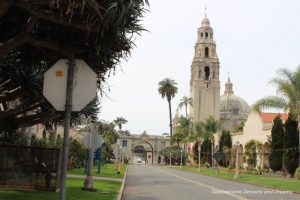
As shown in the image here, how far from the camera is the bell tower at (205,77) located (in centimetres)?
11500

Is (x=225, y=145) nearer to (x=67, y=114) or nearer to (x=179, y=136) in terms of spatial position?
(x=179, y=136)

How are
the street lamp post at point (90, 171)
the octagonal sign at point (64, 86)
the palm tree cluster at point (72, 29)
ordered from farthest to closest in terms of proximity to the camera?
the street lamp post at point (90, 171)
the palm tree cluster at point (72, 29)
the octagonal sign at point (64, 86)

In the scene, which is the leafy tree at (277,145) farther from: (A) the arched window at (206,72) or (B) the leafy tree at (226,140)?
(A) the arched window at (206,72)

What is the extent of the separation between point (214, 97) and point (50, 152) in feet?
330

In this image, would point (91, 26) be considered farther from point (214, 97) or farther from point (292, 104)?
point (214, 97)

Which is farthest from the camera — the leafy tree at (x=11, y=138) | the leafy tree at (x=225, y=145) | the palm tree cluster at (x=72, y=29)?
the leafy tree at (x=225, y=145)

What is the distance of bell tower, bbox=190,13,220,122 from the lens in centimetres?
11500

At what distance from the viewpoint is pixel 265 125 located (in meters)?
60.7

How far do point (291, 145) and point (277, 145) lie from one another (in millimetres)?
3840

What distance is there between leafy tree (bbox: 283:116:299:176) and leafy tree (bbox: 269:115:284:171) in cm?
259

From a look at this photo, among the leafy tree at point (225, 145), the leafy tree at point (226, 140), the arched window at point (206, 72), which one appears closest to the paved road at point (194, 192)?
the leafy tree at point (225, 145)

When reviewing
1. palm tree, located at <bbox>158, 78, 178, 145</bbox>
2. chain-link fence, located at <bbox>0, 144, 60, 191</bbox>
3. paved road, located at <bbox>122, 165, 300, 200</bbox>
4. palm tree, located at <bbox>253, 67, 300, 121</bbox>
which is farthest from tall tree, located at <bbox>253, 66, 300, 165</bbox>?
palm tree, located at <bbox>158, 78, 178, 145</bbox>

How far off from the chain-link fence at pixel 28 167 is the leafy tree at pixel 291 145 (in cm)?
3175

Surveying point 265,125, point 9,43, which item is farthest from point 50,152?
point 265,125
